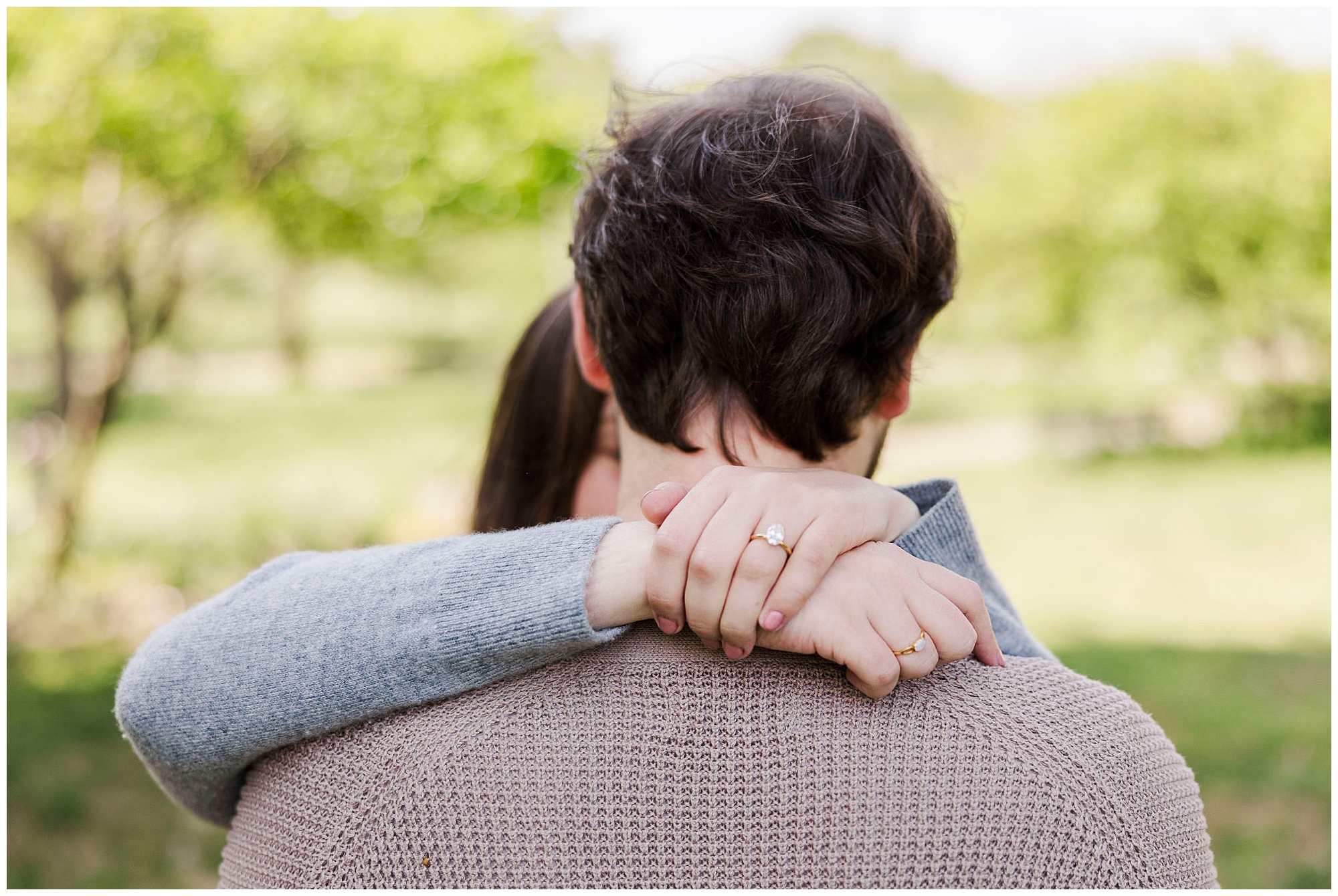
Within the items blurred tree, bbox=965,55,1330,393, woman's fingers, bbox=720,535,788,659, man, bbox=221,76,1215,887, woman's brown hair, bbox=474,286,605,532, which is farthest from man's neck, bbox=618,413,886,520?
blurred tree, bbox=965,55,1330,393

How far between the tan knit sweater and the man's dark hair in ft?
1.06

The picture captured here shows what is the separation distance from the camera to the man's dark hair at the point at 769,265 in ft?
3.99

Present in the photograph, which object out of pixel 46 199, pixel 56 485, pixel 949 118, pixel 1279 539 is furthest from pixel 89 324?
pixel 949 118

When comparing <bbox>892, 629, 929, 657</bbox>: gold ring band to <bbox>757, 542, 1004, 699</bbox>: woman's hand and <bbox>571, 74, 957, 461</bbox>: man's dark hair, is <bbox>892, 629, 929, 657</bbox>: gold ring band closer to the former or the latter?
<bbox>757, 542, 1004, 699</bbox>: woman's hand

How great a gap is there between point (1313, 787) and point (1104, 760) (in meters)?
4.68

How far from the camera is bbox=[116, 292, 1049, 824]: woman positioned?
3.62 ft

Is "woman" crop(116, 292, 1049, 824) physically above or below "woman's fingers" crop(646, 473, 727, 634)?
below

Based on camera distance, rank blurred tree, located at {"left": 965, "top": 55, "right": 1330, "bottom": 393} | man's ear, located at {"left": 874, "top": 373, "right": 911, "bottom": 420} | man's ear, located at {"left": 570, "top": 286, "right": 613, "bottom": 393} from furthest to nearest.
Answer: blurred tree, located at {"left": 965, "top": 55, "right": 1330, "bottom": 393}, man's ear, located at {"left": 570, "top": 286, "right": 613, "bottom": 393}, man's ear, located at {"left": 874, "top": 373, "right": 911, "bottom": 420}

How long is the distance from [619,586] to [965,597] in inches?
14.9

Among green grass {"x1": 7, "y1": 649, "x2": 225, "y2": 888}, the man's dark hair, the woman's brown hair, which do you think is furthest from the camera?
green grass {"x1": 7, "y1": 649, "x2": 225, "y2": 888}

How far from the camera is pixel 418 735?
1126mm

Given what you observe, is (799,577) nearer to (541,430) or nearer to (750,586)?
(750,586)

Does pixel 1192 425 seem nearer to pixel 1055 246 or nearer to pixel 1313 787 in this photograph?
pixel 1055 246

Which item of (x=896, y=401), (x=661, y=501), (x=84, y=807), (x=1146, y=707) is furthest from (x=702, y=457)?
(x=1146, y=707)
